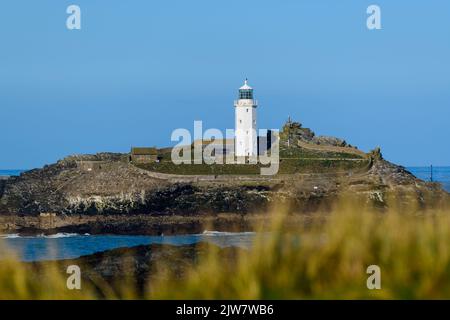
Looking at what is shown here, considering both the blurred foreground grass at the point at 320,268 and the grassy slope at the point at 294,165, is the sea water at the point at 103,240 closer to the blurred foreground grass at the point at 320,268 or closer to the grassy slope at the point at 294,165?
the grassy slope at the point at 294,165

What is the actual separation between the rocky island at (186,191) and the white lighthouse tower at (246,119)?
1622 mm

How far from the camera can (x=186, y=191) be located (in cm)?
6675

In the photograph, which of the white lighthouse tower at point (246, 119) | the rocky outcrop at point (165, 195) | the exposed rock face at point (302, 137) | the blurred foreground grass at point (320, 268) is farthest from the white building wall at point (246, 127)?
the blurred foreground grass at point (320, 268)

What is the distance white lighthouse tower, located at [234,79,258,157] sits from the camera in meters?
65.2

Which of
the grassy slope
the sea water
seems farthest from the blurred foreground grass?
the grassy slope

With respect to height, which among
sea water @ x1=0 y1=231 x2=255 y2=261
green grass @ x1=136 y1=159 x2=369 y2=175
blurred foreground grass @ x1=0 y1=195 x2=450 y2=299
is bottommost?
sea water @ x1=0 y1=231 x2=255 y2=261

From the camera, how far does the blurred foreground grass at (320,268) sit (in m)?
6.93

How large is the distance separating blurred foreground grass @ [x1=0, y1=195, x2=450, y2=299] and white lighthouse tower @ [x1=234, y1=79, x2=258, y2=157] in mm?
57500

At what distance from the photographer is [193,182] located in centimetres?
6800

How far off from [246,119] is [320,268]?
58.5 metres

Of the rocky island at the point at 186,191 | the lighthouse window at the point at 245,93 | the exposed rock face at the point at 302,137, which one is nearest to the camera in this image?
the rocky island at the point at 186,191

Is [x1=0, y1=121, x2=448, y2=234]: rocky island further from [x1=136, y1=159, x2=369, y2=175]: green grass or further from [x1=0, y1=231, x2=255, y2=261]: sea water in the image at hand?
[x1=0, y1=231, x2=255, y2=261]: sea water
